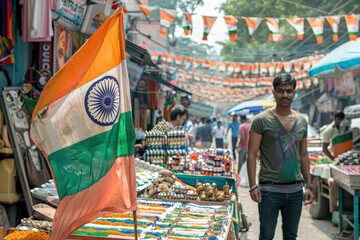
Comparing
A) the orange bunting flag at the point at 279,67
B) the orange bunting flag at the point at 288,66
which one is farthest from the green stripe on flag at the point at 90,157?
the orange bunting flag at the point at 279,67

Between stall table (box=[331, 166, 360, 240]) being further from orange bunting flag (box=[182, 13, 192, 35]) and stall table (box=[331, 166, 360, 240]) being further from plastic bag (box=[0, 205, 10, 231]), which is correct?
orange bunting flag (box=[182, 13, 192, 35])

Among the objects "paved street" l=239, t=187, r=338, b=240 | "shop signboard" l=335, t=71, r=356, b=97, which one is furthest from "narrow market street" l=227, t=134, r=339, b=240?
"shop signboard" l=335, t=71, r=356, b=97

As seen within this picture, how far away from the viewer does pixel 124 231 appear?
3740 millimetres

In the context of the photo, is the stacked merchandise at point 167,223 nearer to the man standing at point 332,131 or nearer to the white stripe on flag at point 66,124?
the white stripe on flag at point 66,124

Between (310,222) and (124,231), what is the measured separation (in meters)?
6.06

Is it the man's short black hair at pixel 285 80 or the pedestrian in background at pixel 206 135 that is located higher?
the man's short black hair at pixel 285 80

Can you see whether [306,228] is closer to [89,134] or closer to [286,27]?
[89,134]

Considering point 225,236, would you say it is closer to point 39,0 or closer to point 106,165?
point 106,165

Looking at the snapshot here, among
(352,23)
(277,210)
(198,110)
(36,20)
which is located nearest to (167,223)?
(277,210)

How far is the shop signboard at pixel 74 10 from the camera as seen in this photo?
826 cm

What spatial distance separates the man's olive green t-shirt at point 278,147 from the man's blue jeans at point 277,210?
0.16m

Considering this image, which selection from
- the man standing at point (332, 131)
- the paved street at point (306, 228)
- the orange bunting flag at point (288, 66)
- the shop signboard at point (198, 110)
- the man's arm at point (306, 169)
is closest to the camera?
the man's arm at point (306, 169)

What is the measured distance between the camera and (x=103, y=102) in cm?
316

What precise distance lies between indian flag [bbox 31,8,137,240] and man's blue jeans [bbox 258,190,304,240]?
1.94 meters
